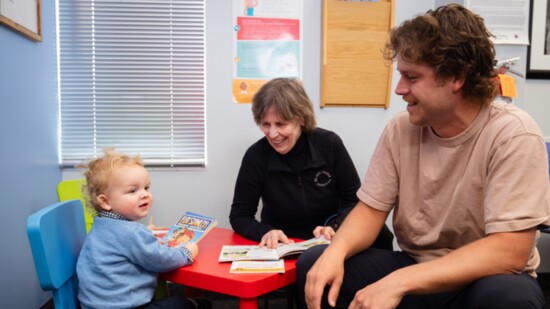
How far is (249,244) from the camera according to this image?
1709 millimetres

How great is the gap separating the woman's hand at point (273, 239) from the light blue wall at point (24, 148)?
1.22m

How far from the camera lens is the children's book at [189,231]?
1645mm

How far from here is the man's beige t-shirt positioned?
105 cm

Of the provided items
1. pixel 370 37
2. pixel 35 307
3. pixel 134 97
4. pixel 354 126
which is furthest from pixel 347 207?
pixel 35 307

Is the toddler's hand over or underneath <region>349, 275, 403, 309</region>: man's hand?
underneath

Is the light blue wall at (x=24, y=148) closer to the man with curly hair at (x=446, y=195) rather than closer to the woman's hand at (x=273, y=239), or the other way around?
the woman's hand at (x=273, y=239)

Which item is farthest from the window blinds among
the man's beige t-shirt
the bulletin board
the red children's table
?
the man's beige t-shirt

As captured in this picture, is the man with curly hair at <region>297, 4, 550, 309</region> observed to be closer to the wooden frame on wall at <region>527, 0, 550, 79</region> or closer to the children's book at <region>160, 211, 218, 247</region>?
the children's book at <region>160, 211, 218, 247</region>

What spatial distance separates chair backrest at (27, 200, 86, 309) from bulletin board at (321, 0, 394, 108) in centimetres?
166

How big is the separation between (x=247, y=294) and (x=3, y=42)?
1.65 meters

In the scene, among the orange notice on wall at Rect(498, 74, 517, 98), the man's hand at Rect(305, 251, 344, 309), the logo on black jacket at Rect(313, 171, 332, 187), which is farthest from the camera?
the orange notice on wall at Rect(498, 74, 517, 98)

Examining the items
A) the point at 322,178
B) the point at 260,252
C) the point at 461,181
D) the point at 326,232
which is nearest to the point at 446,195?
the point at 461,181

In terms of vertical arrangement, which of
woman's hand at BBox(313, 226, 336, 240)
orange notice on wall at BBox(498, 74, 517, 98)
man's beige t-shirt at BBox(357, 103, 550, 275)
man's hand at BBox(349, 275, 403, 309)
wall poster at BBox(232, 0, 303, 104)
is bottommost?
woman's hand at BBox(313, 226, 336, 240)

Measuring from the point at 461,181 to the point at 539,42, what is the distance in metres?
2.08
